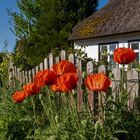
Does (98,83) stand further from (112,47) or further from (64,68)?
(112,47)

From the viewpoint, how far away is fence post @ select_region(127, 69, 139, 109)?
4.24m

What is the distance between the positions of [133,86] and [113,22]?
61.1 ft

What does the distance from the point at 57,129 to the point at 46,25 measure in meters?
25.3

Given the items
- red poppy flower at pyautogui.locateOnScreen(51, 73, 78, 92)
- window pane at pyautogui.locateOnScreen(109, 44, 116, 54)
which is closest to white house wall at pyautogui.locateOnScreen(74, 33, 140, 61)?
window pane at pyautogui.locateOnScreen(109, 44, 116, 54)

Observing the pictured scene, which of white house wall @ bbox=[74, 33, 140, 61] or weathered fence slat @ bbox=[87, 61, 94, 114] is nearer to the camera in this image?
weathered fence slat @ bbox=[87, 61, 94, 114]

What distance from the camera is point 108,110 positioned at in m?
3.80

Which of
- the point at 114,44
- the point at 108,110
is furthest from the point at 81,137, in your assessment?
the point at 114,44

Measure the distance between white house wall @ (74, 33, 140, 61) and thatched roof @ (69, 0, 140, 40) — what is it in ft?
1.12

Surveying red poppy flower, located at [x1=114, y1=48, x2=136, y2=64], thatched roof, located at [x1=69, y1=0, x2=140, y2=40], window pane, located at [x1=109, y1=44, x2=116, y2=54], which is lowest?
red poppy flower, located at [x1=114, y1=48, x2=136, y2=64]

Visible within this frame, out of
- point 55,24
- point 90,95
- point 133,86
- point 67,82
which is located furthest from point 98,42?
point 67,82

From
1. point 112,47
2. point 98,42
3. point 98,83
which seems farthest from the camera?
point 98,42

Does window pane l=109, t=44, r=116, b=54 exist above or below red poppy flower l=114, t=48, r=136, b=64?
above

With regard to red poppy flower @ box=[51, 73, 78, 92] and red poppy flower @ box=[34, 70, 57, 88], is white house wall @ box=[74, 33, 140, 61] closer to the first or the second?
red poppy flower @ box=[34, 70, 57, 88]

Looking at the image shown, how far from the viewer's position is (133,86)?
4227 millimetres
